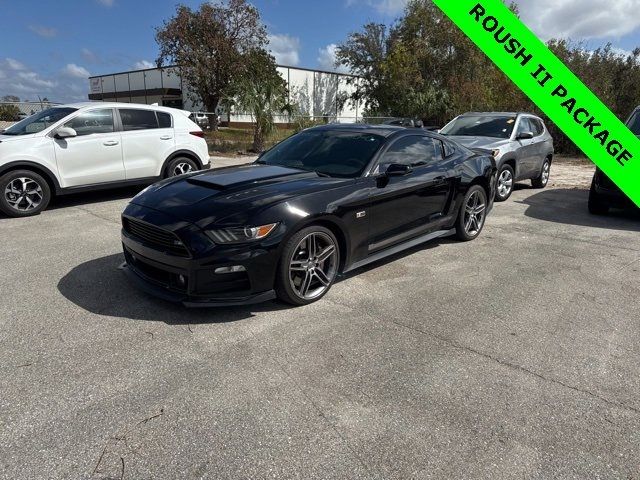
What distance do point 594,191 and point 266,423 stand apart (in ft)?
24.2

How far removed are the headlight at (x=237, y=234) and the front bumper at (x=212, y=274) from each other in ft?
0.17

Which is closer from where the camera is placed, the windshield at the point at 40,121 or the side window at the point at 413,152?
the side window at the point at 413,152

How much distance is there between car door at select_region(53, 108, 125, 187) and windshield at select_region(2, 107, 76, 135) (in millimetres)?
247

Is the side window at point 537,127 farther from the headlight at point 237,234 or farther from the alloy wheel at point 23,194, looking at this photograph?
the alloy wheel at point 23,194

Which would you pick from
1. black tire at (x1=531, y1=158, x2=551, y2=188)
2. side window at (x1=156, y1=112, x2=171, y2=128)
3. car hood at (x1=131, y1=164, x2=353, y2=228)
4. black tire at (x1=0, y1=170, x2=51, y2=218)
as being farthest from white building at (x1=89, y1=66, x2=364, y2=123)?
car hood at (x1=131, y1=164, x2=353, y2=228)

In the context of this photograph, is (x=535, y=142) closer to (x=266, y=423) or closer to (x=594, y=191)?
(x=594, y=191)

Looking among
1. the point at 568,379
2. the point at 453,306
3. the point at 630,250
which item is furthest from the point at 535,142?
the point at 568,379

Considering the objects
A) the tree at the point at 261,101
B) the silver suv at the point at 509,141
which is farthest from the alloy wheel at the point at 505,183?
the tree at the point at 261,101

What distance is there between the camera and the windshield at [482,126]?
30.2ft

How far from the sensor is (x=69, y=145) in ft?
24.1

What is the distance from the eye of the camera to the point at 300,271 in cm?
396

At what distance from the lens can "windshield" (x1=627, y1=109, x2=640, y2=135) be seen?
790 cm

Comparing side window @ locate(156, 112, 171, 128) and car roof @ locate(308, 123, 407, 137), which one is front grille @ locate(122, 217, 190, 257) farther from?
side window @ locate(156, 112, 171, 128)

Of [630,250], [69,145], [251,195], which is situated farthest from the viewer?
[69,145]
